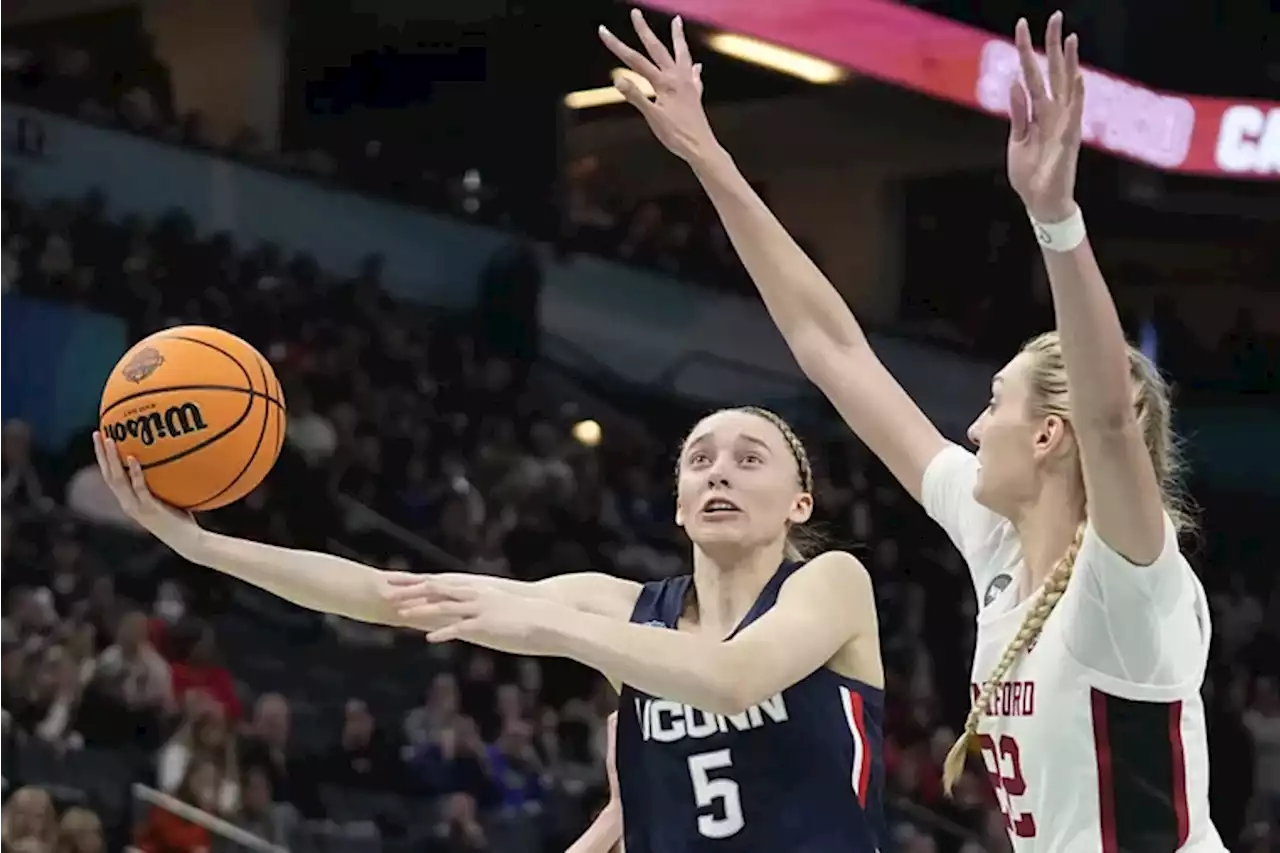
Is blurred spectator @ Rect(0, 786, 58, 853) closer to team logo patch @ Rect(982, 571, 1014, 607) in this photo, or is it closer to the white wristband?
team logo patch @ Rect(982, 571, 1014, 607)

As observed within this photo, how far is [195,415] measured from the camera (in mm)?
3348

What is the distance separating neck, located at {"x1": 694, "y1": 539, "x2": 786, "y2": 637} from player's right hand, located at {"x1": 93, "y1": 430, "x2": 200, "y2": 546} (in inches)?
35.5

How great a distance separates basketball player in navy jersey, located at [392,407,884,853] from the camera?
2.88m

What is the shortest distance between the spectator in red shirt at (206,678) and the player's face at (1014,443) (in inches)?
251

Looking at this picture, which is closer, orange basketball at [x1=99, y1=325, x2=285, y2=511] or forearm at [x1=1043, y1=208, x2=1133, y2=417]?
forearm at [x1=1043, y1=208, x2=1133, y2=417]

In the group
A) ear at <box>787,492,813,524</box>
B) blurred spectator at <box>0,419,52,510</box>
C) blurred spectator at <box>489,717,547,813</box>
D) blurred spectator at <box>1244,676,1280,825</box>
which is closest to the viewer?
ear at <box>787,492,813,524</box>

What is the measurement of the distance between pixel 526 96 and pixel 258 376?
12383mm

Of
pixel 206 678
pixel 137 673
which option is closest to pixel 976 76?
pixel 206 678

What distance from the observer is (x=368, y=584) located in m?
3.26

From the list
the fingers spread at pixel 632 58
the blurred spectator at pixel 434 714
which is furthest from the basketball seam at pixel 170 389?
the blurred spectator at pixel 434 714

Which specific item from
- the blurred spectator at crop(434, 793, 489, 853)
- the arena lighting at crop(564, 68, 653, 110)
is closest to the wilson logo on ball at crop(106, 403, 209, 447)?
the blurred spectator at crop(434, 793, 489, 853)

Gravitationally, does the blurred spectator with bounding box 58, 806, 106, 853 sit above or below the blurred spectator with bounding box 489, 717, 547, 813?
above

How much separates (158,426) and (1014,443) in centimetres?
147

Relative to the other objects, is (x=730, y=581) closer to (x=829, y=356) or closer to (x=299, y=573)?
(x=829, y=356)
